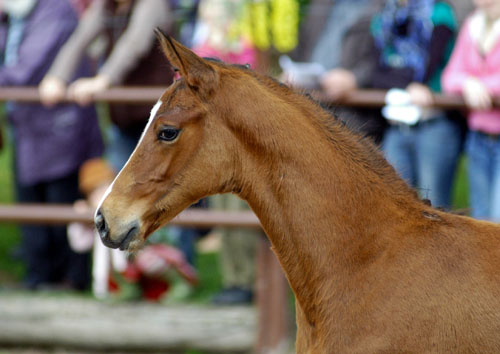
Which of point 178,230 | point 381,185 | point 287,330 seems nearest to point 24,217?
point 178,230

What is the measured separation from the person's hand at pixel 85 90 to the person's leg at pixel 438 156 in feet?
6.88

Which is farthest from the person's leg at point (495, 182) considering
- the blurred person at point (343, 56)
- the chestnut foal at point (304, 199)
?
the chestnut foal at point (304, 199)

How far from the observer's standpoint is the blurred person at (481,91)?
16.0 ft

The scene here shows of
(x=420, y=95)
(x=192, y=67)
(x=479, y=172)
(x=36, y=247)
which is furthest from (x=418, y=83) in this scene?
(x=36, y=247)

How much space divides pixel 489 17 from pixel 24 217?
3220mm

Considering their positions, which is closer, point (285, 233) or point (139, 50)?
point (285, 233)

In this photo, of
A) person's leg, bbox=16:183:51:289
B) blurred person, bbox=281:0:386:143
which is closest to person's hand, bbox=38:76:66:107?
person's leg, bbox=16:183:51:289

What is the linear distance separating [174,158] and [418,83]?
2.59 meters

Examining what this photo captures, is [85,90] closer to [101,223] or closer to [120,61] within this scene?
[120,61]

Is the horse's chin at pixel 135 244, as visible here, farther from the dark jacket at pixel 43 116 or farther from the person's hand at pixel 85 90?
the dark jacket at pixel 43 116

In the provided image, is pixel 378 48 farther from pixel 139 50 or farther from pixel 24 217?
pixel 24 217

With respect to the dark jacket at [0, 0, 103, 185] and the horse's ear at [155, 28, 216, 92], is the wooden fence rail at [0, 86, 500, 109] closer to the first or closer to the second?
the dark jacket at [0, 0, 103, 185]

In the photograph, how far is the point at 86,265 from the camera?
625 cm

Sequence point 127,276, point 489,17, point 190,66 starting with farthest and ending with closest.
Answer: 1. point 127,276
2. point 489,17
3. point 190,66
